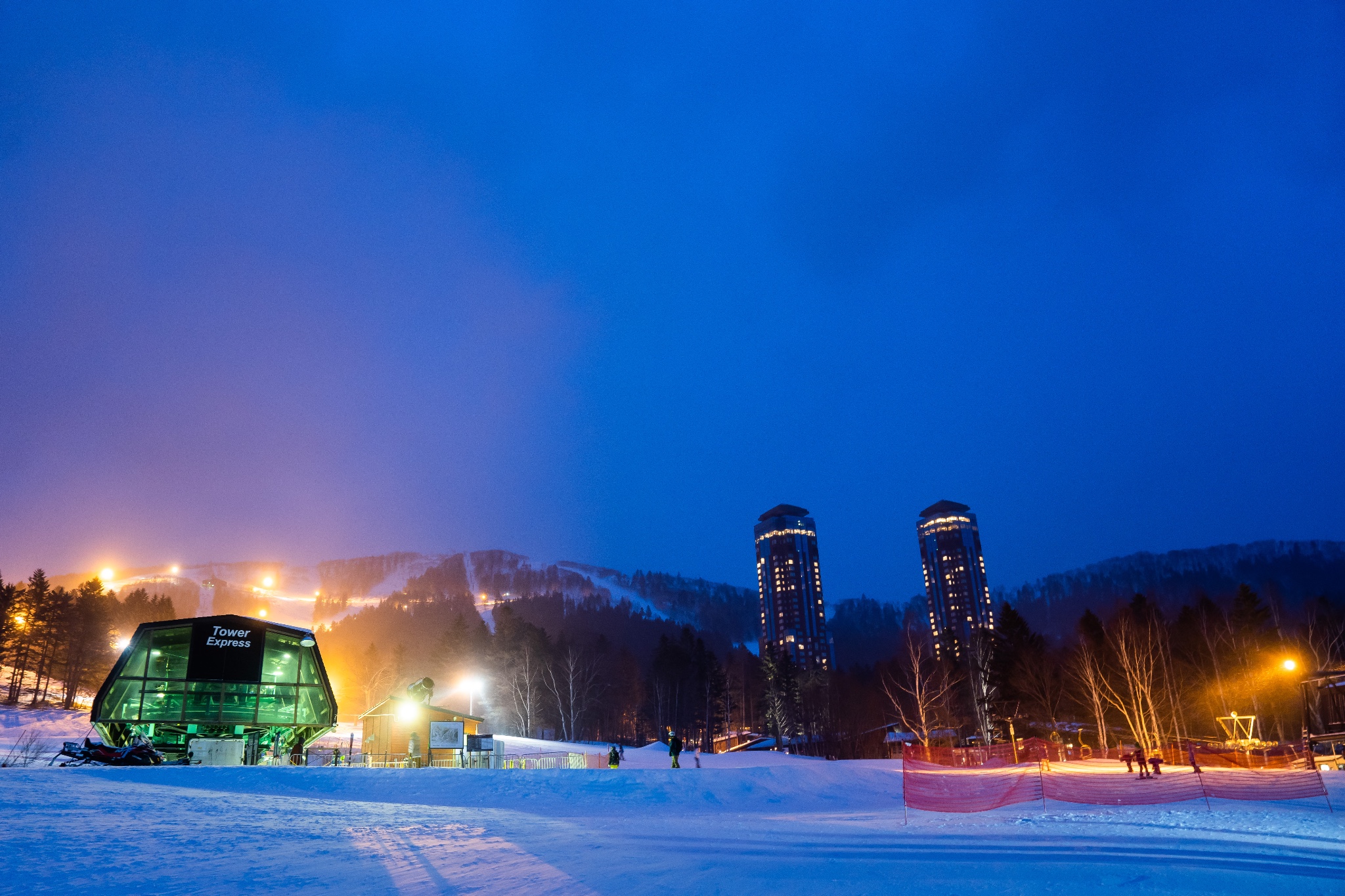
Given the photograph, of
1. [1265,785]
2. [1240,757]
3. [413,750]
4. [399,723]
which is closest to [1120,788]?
[1265,785]

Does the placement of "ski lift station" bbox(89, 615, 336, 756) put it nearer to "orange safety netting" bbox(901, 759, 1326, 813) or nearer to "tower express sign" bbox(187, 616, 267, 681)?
"tower express sign" bbox(187, 616, 267, 681)

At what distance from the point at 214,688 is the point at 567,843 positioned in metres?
29.3

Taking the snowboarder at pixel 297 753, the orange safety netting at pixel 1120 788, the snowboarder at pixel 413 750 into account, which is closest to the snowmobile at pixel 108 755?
the snowboarder at pixel 297 753

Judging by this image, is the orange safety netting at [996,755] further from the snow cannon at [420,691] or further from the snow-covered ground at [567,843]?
the snow cannon at [420,691]

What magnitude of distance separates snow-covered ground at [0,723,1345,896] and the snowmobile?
4263 mm

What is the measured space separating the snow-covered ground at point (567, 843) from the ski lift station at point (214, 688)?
17624 mm

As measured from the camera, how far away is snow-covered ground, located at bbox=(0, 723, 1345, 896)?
8523 millimetres

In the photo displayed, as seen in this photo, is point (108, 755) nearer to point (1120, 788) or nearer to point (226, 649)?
point (226, 649)

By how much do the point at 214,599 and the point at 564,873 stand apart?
202m

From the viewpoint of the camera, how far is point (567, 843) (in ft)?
39.5

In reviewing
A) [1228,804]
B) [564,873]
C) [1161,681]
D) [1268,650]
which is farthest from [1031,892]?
[1268,650]

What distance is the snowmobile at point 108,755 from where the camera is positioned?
68.2 ft

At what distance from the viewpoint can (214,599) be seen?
17825 centimetres

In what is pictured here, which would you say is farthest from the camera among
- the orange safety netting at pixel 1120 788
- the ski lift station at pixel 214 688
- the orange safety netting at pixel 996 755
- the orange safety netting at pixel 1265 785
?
the orange safety netting at pixel 996 755
